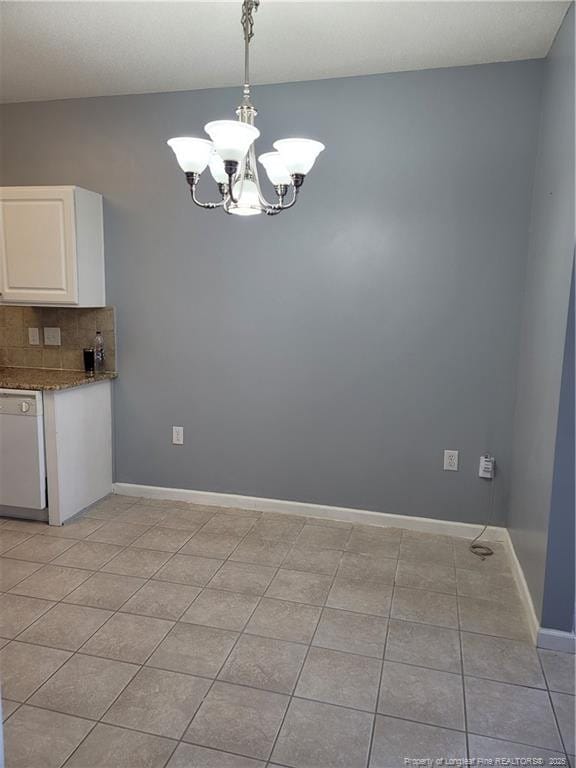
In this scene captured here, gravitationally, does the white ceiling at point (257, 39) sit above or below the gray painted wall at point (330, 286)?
above

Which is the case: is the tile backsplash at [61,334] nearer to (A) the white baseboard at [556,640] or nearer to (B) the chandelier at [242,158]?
(B) the chandelier at [242,158]

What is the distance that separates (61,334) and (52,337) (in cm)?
7

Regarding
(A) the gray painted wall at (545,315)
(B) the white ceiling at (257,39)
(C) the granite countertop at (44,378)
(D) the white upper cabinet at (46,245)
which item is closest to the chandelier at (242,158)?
(B) the white ceiling at (257,39)

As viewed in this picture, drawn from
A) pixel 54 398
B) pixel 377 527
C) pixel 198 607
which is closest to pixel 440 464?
pixel 377 527

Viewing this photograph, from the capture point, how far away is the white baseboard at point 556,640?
2115mm

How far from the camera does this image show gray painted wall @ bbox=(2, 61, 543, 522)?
2.91 m

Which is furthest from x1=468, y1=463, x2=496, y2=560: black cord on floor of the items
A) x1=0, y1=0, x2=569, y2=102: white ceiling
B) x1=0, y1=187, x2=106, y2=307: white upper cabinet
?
x1=0, y1=187, x2=106, y2=307: white upper cabinet

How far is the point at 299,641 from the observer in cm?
217

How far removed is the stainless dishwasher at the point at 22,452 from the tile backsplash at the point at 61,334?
613mm

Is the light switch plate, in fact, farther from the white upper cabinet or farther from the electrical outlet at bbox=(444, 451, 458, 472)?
the electrical outlet at bbox=(444, 451, 458, 472)

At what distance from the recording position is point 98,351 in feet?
11.8

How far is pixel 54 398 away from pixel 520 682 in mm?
2663

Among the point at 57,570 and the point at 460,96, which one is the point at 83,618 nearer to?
the point at 57,570

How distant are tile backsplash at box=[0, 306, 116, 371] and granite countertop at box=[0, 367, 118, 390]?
8 cm
